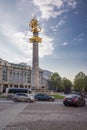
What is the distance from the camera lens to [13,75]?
12788 cm

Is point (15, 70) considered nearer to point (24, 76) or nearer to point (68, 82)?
point (24, 76)

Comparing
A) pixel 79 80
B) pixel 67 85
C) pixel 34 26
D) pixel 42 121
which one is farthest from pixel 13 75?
pixel 42 121

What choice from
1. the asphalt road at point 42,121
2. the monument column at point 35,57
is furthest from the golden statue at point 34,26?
the asphalt road at point 42,121

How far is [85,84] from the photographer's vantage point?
111m

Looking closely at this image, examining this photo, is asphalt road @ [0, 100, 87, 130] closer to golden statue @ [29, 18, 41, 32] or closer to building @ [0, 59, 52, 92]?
golden statue @ [29, 18, 41, 32]

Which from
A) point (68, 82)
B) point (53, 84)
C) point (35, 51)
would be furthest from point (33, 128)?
point (68, 82)

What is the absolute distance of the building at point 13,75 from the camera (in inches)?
4674

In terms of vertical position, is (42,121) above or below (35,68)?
below

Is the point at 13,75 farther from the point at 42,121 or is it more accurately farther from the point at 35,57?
the point at 42,121

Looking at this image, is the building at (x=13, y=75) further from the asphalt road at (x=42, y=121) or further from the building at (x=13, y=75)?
the asphalt road at (x=42, y=121)

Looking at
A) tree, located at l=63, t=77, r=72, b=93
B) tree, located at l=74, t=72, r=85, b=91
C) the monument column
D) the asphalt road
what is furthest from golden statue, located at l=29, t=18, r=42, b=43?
tree, located at l=63, t=77, r=72, b=93

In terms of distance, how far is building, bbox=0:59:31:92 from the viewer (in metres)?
119

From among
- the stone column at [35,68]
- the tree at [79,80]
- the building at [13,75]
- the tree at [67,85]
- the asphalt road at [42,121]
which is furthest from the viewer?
the tree at [67,85]

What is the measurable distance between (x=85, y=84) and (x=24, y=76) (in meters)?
37.9
